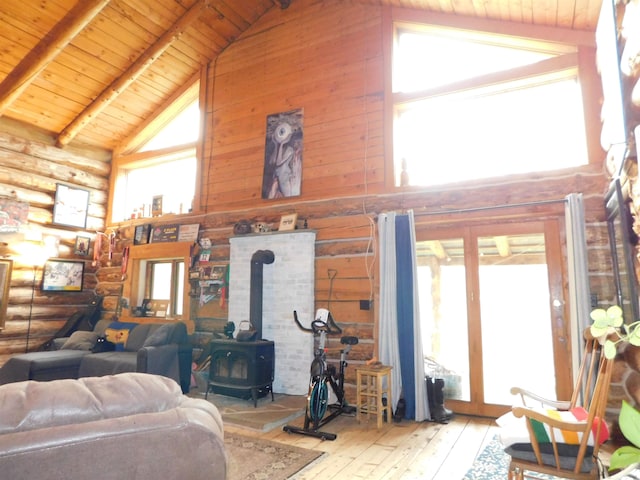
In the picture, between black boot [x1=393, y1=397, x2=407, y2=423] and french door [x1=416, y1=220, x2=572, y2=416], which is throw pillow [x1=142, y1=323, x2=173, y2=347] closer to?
black boot [x1=393, y1=397, x2=407, y2=423]

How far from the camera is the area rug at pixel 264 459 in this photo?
3.02 metres

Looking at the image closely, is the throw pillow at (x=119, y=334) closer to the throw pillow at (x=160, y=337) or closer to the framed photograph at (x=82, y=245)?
the throw pillow at (x=160, y=337)

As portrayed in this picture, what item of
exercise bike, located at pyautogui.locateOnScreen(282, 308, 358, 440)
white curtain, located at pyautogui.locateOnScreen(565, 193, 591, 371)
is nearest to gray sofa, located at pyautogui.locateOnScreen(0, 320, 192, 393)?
exercise bike, located at pyautogui.locateOnScreen(282, 308, 358, 440)

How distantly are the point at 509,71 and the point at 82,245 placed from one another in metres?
7.12

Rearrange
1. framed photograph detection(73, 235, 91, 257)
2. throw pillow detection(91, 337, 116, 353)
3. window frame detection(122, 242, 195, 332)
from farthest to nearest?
framed photograph detection(73, 235, 91, 257), window frame detection(122, 242, 195, 332), throw pillow detection(91, 337, 116, 353)

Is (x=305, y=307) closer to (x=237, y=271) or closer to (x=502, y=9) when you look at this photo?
(x=237, y=271)

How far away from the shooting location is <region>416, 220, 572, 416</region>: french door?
425cm

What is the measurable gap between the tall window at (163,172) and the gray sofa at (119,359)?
2127mm

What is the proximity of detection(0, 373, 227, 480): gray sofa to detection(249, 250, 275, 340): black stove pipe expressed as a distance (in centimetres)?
391

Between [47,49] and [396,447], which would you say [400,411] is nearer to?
[396,447]

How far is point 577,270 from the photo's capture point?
12.7ft

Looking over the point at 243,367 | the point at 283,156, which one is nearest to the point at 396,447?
the point at 243,367

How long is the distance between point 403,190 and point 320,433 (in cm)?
286

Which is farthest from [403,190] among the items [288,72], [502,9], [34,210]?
[34,210]
